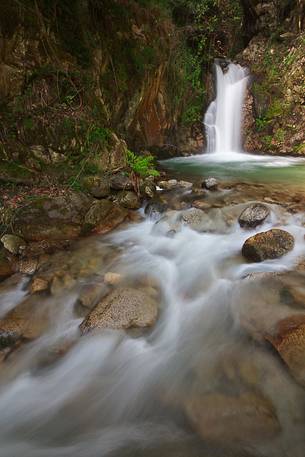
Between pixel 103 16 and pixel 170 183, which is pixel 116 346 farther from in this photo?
pixel 103 16

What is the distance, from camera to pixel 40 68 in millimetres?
5352

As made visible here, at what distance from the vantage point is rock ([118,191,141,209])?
5645mm

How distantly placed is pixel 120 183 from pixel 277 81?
842cm

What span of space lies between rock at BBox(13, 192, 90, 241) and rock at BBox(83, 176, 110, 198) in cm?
35

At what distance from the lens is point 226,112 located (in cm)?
1139

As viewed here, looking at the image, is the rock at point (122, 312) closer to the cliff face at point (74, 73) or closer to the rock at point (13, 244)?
the rock at point (13, 244)

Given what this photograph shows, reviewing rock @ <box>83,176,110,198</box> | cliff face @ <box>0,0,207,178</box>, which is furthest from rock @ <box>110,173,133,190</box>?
cliff face @ <box>0,0,207,178</box>

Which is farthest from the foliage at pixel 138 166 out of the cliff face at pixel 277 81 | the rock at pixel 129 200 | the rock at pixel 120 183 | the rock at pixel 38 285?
the cliff face at pixel 277 81

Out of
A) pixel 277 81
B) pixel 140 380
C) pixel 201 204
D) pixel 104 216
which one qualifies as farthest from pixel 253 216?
pixel 277 81

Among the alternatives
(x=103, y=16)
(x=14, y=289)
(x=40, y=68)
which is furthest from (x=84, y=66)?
(x=14, y=289)

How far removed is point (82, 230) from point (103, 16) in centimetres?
502

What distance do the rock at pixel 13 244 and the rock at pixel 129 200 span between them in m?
2.03

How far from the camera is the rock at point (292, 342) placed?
231 cm

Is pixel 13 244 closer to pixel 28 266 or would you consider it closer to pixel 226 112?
pixel 28 266
